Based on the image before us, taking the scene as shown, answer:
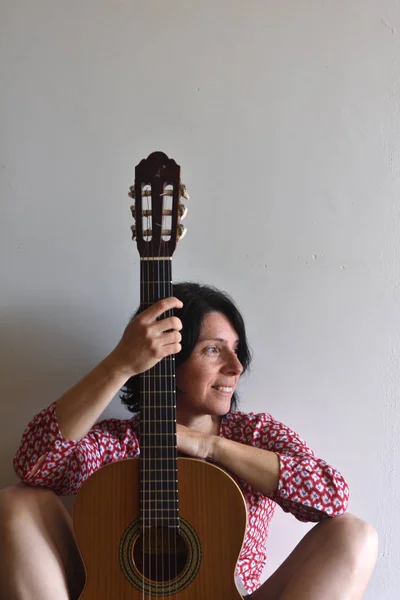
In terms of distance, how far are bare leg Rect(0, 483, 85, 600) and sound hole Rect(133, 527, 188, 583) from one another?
0.48 ft

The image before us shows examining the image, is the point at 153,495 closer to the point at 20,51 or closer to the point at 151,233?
the point at 151,233

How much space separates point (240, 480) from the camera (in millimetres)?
1444

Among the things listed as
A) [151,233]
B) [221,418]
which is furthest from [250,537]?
[151,233]

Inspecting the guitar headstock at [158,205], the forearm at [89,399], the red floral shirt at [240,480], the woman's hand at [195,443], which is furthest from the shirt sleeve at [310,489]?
the guitar headstock at [158,205]

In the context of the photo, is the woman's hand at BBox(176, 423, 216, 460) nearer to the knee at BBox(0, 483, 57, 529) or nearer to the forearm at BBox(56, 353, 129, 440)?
the forearm at BBox(56, 353, 129, 440)

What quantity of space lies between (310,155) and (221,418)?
72 centimetres

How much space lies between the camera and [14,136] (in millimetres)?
1713

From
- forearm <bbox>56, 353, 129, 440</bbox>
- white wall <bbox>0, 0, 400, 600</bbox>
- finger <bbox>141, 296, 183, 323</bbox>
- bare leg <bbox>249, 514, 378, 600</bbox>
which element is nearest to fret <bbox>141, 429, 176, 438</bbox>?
forearm <bbox>56, 353, 129, 440</bbox>

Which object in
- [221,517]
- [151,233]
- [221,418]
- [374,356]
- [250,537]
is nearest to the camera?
[221,517]

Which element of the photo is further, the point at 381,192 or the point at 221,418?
the point at 381,192

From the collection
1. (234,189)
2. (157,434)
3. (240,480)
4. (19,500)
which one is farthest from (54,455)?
(234,189)

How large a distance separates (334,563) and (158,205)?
0.76 metres

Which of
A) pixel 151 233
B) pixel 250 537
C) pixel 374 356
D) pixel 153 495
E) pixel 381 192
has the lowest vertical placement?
pixel 250 537

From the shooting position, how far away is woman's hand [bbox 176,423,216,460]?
1.34 metres
